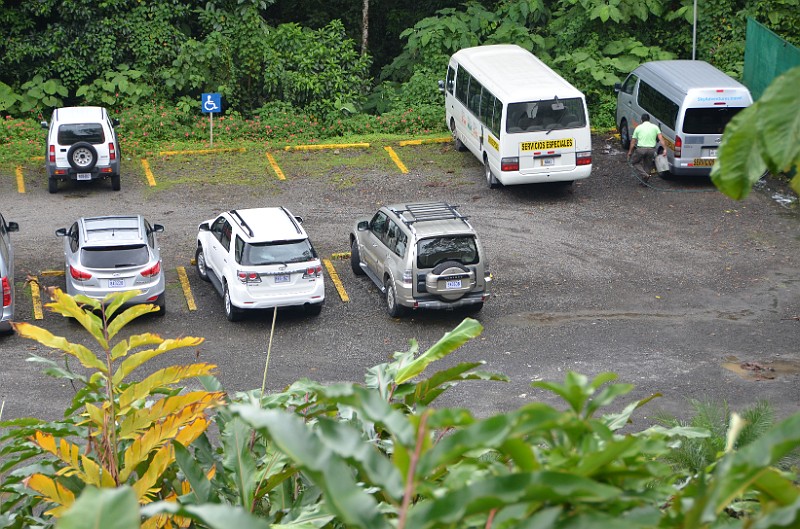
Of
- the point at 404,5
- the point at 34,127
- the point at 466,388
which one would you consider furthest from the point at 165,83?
the point at 466,388

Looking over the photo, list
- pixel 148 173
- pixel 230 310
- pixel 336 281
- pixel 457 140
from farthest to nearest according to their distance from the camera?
pixel 457 140 → pixel 148 173 → pixel 336 281 → pixel 230 310

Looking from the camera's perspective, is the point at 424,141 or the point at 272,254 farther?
the point at 424,141

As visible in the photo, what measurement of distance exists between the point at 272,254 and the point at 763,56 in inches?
571

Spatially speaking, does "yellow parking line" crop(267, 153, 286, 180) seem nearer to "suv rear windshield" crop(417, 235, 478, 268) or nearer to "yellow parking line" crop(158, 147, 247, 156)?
"yellow parking line" crop(158, 147, 247, 156)

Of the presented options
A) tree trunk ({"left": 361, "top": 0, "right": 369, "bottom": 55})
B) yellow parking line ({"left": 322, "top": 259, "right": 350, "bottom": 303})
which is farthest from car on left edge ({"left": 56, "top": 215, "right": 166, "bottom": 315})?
tree trunk ({"left": 361, "top": 0, "right": 369, "bottom": 55})

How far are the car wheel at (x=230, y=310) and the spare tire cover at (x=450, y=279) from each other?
2.87 metres

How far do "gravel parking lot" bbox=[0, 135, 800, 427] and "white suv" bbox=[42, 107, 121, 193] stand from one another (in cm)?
53

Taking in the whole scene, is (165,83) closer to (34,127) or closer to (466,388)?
(34,127)

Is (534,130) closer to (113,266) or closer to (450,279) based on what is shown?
(450,279)

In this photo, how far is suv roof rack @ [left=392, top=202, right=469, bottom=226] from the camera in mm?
17391

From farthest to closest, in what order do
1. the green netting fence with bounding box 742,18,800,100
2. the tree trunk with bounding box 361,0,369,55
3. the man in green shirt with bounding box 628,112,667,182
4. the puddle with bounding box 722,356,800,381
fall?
the tree trunk with bounding box 361,0,369,55 < the green netting fence with bounding box 742,18,800,100 < the man in green shirt with bounding box 628,112,667,182 < the puddle with bounding box 722,356,800,381

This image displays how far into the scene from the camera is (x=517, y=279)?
18.7 meters

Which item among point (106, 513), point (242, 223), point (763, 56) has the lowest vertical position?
point (242, 223)

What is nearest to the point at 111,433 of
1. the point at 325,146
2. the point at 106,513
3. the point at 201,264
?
the point at 106,513
